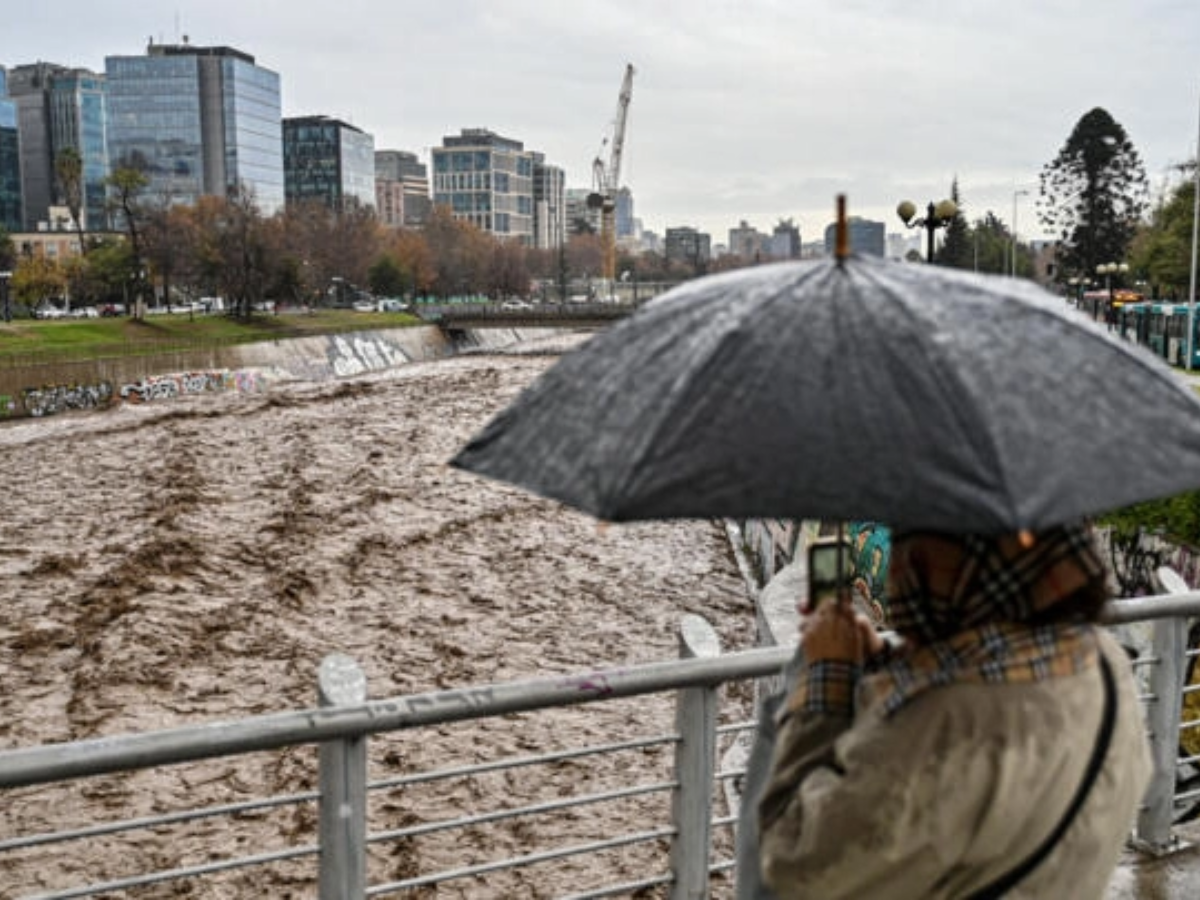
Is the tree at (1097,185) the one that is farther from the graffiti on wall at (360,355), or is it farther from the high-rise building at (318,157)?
the high-rise building at (318,157)

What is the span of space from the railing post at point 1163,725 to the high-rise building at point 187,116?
163m

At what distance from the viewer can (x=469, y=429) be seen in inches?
1698

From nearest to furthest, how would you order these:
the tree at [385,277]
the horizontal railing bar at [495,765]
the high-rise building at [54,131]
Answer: the horizontal railing bar at [495,765]
the tree at [385,277]
the high-rise building at [54,131]

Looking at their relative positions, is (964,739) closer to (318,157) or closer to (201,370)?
(201,370)

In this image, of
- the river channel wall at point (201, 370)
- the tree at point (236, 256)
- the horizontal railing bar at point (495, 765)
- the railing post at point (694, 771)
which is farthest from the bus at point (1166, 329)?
the tree at point (236, 256)

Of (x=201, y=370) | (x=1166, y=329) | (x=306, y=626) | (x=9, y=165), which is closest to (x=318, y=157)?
(x=9, y=165)

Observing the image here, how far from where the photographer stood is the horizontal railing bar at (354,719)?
2.62m

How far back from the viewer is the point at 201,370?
58.5 m

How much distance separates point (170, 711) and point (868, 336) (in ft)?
55.4

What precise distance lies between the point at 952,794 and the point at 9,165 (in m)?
160

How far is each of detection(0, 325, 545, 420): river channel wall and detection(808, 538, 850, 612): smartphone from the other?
5070cm

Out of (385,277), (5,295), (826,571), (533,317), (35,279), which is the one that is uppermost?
(385,277)

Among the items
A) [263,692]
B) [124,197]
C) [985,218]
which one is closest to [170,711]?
[263,692]

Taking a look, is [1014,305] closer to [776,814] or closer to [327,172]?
[776,814]
